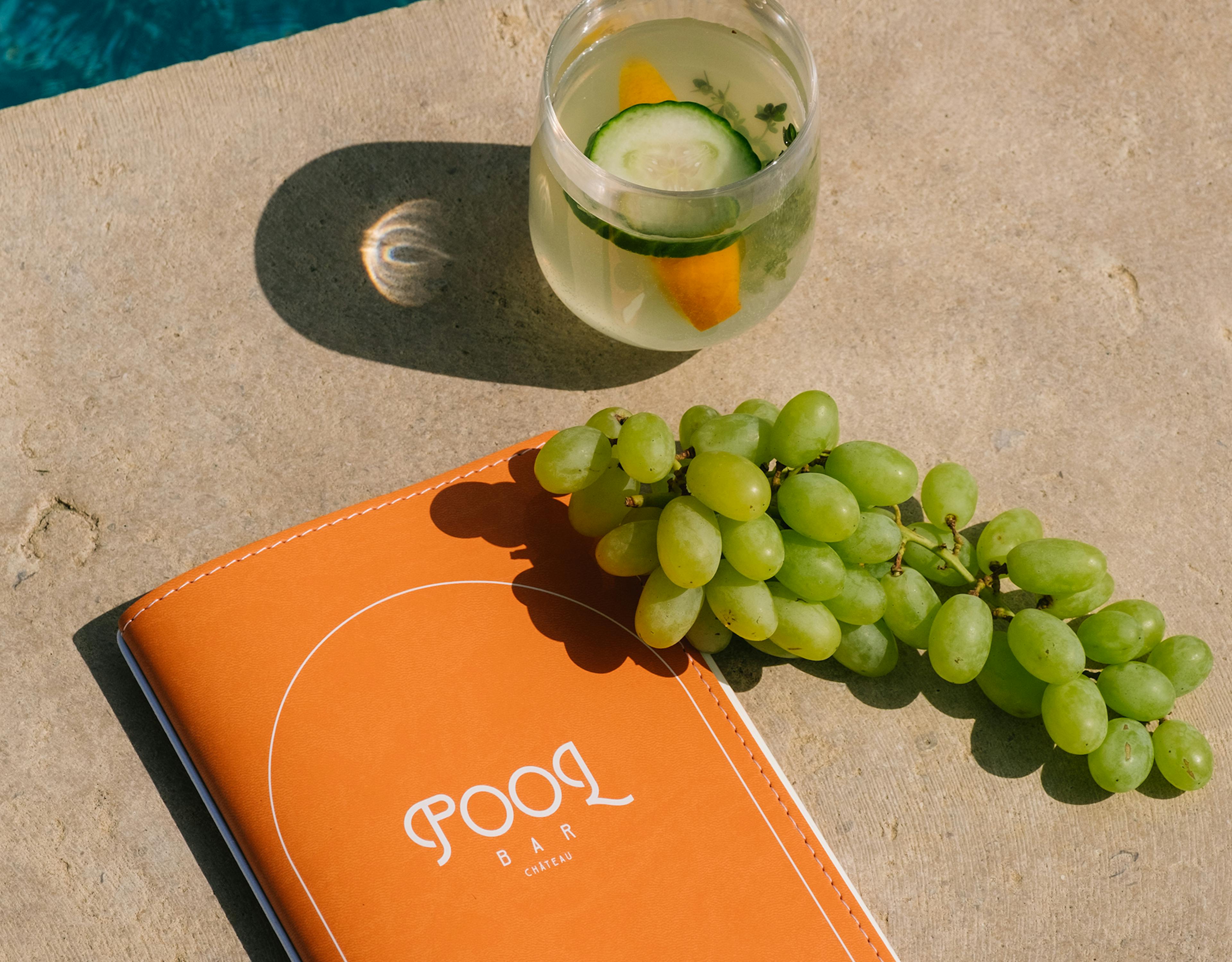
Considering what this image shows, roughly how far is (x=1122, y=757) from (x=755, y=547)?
323 millimetres

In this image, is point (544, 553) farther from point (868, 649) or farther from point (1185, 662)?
point (1185, 662)

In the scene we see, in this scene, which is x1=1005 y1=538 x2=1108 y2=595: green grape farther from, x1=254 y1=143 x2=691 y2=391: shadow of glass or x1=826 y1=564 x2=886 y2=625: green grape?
x1=254 y1=143 x2=691 y2=391: shadow of glass

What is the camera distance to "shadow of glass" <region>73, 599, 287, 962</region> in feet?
2.32

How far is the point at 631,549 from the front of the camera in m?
0.70

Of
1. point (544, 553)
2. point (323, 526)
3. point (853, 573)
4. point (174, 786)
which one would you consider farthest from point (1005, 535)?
point (174, 786)

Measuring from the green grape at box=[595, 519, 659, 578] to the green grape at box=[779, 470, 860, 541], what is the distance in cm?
10

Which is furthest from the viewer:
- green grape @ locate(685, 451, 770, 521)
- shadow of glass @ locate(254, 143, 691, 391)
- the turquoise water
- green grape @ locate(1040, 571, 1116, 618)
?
the turquoise water

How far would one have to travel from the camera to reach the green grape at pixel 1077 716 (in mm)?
692

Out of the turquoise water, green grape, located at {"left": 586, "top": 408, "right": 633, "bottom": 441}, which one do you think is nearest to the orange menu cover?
green grape, located at {"left": 586, "top": 408, "right": 633, "bottom": 441}

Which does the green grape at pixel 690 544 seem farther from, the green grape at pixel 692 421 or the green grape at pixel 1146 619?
the green grape at pixel 1146 619

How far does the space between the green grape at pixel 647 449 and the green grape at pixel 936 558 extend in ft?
0.69

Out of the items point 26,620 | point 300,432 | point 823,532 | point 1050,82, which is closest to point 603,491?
point 823,532

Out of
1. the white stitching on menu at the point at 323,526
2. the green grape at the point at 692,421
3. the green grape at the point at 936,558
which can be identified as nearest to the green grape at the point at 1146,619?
the green grape at the point at 936,558

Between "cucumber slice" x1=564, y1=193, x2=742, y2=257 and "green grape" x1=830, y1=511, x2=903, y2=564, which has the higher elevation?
"cucumber slice" x1=564, y1=193, x2=742, y2=257
